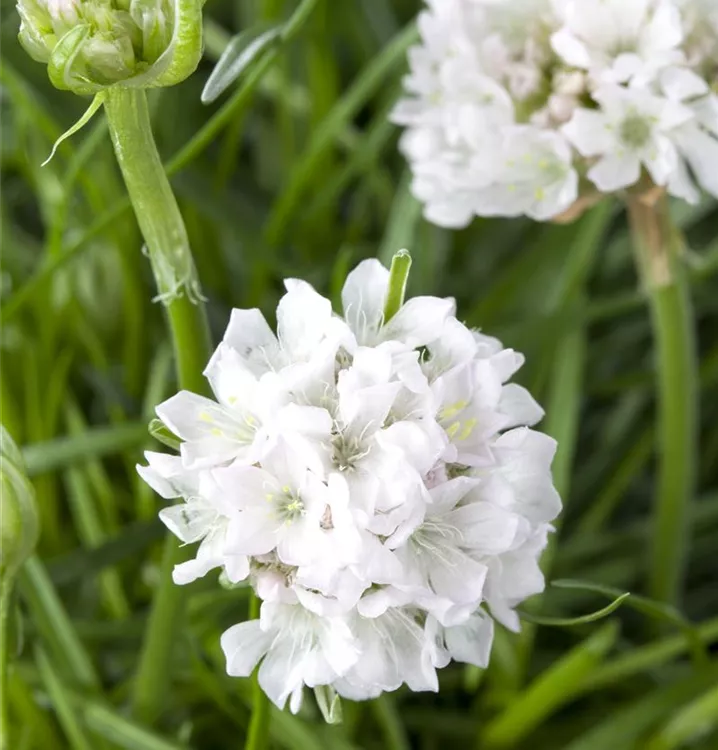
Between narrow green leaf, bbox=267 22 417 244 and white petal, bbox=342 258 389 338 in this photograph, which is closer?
white petal, bbox=342 258 389 338

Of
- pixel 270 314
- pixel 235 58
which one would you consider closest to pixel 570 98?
pixel 235 58

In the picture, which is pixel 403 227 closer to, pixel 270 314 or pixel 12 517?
pixel 270 314

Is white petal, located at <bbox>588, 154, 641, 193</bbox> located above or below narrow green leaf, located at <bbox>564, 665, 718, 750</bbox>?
above

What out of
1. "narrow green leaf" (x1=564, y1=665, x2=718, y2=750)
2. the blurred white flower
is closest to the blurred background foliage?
"narrow green leaf" (x1=564, y1=665, x2=718, y2=750)

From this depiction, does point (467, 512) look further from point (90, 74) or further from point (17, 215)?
point (17, 215)

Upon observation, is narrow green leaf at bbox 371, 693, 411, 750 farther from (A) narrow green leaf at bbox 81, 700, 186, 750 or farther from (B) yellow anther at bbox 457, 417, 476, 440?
(B) yellow anther at bbox 457, 417, 476, 440

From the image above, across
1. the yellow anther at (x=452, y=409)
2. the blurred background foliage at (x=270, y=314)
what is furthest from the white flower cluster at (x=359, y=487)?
the blurred background foliage at (x=270, y=314)
